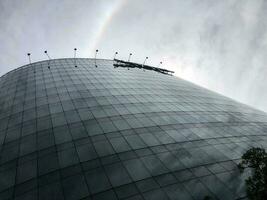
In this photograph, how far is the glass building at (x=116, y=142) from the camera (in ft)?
67.5

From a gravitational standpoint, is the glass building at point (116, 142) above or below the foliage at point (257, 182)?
below

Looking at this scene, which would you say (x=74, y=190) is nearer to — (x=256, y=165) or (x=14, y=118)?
(x=256, y=165)

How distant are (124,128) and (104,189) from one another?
1110cm

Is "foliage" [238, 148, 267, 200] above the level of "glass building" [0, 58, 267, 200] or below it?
above

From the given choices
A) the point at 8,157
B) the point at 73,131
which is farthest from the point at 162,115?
the point at 8,157

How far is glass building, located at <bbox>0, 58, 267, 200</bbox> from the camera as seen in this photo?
20.6 metres

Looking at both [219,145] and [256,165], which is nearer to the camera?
[256,165]

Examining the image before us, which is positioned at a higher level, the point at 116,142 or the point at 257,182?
the point at 257,182

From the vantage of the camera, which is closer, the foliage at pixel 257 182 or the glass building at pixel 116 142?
the foliage at pixel 257 182

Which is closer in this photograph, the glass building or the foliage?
the foliage

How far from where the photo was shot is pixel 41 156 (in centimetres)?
2472

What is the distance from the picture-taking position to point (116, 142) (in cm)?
2683

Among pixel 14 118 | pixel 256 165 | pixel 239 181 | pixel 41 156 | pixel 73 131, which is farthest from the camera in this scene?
pixel 14 118

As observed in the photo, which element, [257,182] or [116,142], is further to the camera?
[116,142]
